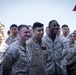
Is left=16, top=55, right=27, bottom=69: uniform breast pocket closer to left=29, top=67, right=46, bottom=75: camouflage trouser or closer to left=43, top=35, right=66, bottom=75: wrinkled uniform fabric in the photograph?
left=29, top=67, right=46, bottom=75: camouflage trouser

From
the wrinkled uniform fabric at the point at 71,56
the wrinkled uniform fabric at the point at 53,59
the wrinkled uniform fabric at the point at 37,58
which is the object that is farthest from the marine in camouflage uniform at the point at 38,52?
the wrinkled uniform fabric at the point at 71,56

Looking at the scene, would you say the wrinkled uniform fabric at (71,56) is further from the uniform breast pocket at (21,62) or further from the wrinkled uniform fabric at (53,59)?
the uniform breast pocket at (21,62)

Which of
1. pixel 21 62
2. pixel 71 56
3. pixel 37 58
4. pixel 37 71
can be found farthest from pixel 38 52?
pixel 71 56

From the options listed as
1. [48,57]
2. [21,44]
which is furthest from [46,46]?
[21,44]

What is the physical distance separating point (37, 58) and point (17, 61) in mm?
850

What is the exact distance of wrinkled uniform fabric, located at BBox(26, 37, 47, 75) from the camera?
5.52 metres

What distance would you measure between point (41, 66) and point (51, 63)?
42 centimetres

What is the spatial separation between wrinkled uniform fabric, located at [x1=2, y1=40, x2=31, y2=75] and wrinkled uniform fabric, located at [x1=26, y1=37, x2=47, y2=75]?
61 cm

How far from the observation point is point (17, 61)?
4.82 m

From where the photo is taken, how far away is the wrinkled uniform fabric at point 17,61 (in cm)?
478

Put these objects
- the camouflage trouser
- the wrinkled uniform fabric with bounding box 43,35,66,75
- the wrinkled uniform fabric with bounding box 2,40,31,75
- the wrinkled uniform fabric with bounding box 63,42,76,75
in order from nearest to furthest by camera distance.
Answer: the wrinkled uniform fabric with bounding box 2,40,31,75
the camouflage trouser
the wrinkled uniform fabric with bounding box 43,35,66,75
the wrinkled uniform fabric with bounding box 63,42,76,75

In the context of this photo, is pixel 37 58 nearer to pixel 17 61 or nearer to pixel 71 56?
pixel 17 61

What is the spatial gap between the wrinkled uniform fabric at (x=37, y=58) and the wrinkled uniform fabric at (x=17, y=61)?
0.61 metres

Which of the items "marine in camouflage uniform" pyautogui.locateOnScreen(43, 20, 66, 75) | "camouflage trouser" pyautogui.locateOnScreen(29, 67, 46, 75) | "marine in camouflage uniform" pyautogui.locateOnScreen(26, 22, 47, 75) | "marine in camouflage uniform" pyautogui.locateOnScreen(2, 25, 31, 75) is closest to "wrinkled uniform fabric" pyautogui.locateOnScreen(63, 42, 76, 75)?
"marine in camouflage uniform" pyautogui.locateOnScreen(43, 20, 66, 75)
